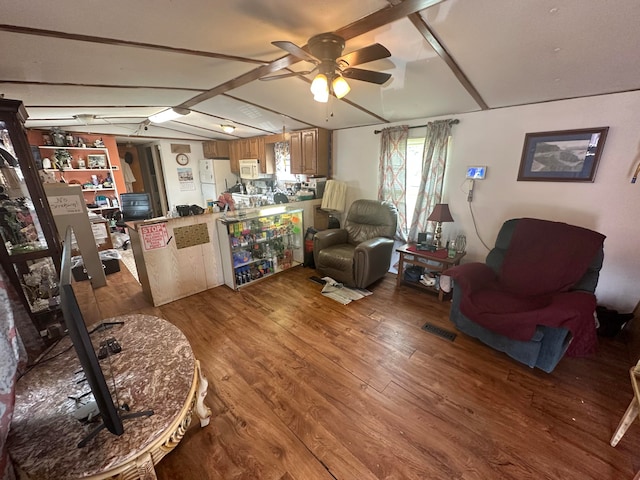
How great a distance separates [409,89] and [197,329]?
120 inches

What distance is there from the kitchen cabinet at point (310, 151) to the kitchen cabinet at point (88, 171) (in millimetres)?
3781

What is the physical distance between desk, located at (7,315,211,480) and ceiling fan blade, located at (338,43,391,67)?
76.3 inches

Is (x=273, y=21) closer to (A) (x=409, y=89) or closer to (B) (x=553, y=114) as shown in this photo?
(A) (x=409, y=89)

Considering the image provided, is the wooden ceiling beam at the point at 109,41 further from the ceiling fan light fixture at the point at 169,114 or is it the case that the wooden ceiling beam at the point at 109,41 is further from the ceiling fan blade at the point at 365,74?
the ceiling fan light fixture at the point at 169,114

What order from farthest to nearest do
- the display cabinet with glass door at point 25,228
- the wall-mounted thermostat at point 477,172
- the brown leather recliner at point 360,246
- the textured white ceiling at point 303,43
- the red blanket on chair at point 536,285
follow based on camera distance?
the brown leather recliner at point 360,246
the wall-mounted thermostat at point 477,172
the red blanket on chair at point 536,285
the display cabinet with glass door at point 25,228
the textured white ceiling at point 303,43

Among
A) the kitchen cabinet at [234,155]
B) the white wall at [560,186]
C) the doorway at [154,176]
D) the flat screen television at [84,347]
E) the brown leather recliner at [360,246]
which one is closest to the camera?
the flat screen television at [84,347]

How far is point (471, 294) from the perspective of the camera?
6.99ft

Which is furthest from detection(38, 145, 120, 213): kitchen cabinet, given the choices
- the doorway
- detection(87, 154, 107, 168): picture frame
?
the doorway

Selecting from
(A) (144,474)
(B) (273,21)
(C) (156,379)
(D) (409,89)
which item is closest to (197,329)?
(C) (156,379)

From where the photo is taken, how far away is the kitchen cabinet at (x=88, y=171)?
4.39m

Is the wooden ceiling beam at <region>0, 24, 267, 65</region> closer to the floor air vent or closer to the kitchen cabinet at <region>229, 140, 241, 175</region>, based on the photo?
the floor air vent

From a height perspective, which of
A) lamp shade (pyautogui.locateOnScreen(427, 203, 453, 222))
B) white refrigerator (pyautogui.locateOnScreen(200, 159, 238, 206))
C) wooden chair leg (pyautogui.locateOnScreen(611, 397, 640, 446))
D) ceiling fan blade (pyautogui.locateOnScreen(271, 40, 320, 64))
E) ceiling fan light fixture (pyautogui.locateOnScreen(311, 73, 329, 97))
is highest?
ceiling fan blade (pyautogui.locateOnScreen(271, 40, 320, 64))

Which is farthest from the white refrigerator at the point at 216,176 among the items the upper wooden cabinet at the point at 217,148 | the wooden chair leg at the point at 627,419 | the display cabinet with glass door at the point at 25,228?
the wooden chair leg at the point at 627,419

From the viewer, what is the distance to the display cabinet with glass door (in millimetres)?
1564
